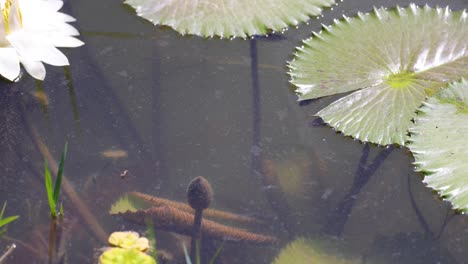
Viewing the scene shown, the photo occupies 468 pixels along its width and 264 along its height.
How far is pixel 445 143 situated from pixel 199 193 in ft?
2.90

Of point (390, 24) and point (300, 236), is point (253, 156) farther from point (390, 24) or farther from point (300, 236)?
point (390, 24)

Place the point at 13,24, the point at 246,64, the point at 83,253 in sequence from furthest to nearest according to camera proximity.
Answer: the point at 246,64 < the point at 13,24 < the point at 83,253

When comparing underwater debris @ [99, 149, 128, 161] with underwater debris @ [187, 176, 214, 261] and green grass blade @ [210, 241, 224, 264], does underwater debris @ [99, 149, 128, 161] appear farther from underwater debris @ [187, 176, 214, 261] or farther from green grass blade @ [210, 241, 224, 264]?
green grass blade @ [210, 241, 224, 264]

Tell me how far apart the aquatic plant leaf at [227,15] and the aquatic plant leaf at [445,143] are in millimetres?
730

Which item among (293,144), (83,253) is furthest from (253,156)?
(83,253)

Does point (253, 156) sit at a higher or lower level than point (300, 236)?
higher

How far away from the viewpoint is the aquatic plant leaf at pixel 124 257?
2.01 meters

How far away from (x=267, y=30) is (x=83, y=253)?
1257mm

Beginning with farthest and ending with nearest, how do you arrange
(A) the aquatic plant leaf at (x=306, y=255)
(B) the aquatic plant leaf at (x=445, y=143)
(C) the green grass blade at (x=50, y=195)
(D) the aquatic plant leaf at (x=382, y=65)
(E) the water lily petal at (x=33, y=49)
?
(D) the aquatic plant leaf at (x=382, y=65) < (E) the water lily petal at (x=33, y=49) < (B) the aquatic plant leaf at (x=445, y=143) < (A) the aquatic plant leaf at (x=306, y=255) < (C) the green grass blade at (x=50, y=195)

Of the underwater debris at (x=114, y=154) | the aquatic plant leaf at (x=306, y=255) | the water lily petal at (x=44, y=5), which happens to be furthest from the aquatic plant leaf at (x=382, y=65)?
the water lily petal at (x=44, y=5)

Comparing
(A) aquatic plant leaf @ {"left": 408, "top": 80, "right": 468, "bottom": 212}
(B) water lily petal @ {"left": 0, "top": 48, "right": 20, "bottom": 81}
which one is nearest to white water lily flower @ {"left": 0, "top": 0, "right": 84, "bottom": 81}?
(B) water lily petal @ {"left": 0, "top": 48, "right": 20, "bottom": 81}

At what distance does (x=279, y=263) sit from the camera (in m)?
2.09

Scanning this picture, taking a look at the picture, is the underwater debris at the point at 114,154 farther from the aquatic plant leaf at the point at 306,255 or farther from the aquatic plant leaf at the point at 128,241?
the aquatic plant leaf at the point at 306,255

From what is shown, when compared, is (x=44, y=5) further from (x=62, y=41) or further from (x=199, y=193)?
(x=199, y=193)
